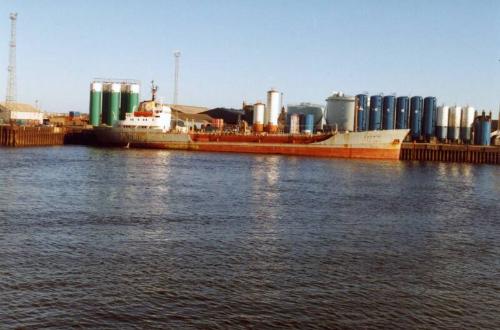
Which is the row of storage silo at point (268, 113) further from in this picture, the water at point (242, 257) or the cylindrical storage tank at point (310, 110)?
the water at point (242, 257)

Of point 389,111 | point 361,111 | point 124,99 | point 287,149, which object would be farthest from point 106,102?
point 389,111

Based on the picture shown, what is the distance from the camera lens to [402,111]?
8412 cm

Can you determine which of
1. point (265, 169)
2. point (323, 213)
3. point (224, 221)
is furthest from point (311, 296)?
point (265, 169)

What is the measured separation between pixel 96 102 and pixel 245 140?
114 ft

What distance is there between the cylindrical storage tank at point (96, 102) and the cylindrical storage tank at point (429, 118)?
51080 mm

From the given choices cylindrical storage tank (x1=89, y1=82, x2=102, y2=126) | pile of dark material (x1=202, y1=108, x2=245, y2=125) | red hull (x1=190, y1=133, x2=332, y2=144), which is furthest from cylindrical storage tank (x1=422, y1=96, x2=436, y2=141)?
cylindrical storage tank (x1=89, y1=82, x2=102, y2=126)

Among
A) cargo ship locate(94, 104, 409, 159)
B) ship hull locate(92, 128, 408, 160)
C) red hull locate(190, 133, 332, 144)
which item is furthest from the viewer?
red hull locate(190, 133, 332, 144)

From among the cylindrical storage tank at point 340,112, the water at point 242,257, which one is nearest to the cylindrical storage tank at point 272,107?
the cylindrical storage tank at point 340,112

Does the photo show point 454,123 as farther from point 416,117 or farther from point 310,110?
point 310,110

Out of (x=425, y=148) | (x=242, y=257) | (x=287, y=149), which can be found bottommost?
(x=242, y=257)

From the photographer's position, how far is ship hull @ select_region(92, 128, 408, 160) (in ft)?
227

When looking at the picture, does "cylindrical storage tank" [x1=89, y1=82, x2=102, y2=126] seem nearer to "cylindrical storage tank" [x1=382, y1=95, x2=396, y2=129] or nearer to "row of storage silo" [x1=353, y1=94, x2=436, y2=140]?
"row of storage silo" [x1=353, y1=94, x2=436, y2=140]

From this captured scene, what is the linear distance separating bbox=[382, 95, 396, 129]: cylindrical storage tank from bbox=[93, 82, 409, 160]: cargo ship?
32.7ft

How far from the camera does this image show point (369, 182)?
4378cm
